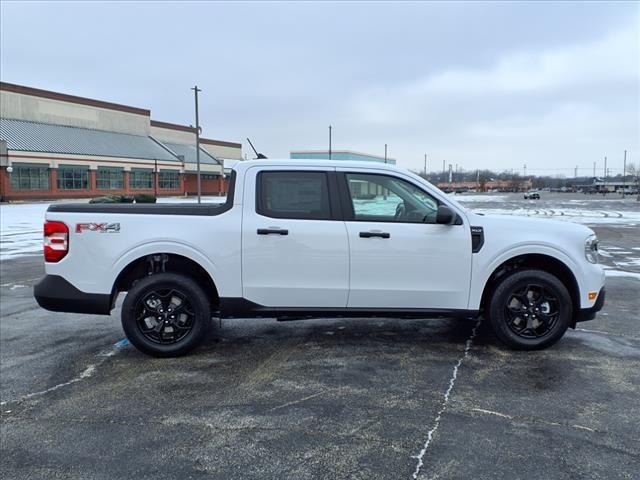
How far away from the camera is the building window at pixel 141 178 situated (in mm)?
59031

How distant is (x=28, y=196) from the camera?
47031 millimetres

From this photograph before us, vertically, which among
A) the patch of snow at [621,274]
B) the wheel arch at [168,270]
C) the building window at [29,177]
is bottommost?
the patch of snow at [621,274]

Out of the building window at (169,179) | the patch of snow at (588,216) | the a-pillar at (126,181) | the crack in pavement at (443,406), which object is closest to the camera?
the crack in pavement at (443,406)

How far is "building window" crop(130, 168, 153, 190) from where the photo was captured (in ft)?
194

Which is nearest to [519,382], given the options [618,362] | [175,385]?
[618,362]

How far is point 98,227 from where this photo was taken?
494 cm

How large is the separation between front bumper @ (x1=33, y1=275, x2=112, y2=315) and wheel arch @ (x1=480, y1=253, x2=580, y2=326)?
12.5ft

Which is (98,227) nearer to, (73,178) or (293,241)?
(293,241)

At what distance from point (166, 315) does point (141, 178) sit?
59233 mm

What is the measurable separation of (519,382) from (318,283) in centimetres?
199

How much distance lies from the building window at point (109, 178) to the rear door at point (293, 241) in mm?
54601

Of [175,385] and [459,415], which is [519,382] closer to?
[459,415]

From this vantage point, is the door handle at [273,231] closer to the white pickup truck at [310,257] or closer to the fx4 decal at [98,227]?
the white pickup truck at [310,257]

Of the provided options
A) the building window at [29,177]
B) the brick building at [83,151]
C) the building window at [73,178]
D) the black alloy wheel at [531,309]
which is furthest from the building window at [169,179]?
the black alloy wheel at [531,309]
